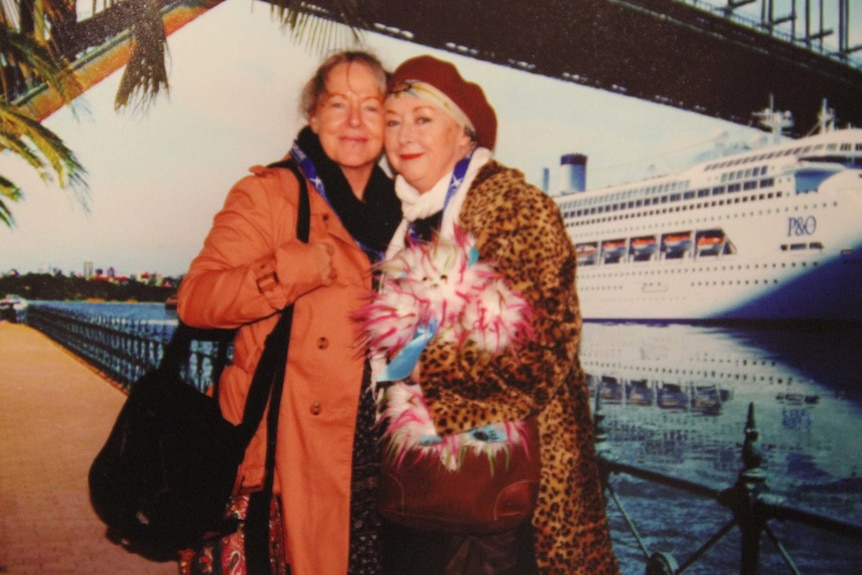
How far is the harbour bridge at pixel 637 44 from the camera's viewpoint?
100 inches

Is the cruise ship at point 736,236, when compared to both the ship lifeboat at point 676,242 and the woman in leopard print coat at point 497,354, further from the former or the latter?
the woman in leopard print coat at point 497,354

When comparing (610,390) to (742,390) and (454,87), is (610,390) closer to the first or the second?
(742,390)

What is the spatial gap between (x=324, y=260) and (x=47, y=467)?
2.03 meters

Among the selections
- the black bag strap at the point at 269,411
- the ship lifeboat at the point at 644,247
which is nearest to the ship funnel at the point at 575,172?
the ship lifeboat at the point at 644,247

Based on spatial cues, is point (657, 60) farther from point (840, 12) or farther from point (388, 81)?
point (388, 81)

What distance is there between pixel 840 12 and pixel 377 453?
263cm

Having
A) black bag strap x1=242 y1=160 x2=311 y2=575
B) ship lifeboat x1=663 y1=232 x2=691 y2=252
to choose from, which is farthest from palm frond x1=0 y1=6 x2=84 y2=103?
ship lifeboat x1=663 y1=232 x2=691 y2=252

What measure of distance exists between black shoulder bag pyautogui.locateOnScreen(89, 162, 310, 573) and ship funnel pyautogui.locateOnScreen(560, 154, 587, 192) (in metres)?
1.49

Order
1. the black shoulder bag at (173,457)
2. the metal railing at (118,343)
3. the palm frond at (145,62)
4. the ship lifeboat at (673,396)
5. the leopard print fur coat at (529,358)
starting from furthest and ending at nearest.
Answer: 1. the metal railing at (118,343)
2. the ship lifeboat at (673,396)
3. the palm frond at (145,62)
4. the black shoulder bag at (173,457)
5. the leopard print fur coat at (529,358)

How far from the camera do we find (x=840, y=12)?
269cm

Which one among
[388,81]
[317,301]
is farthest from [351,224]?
[388,81]

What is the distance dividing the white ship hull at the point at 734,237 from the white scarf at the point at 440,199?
1.10 meters

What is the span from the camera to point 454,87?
158cm

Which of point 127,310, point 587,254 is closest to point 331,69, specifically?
point 587,254
